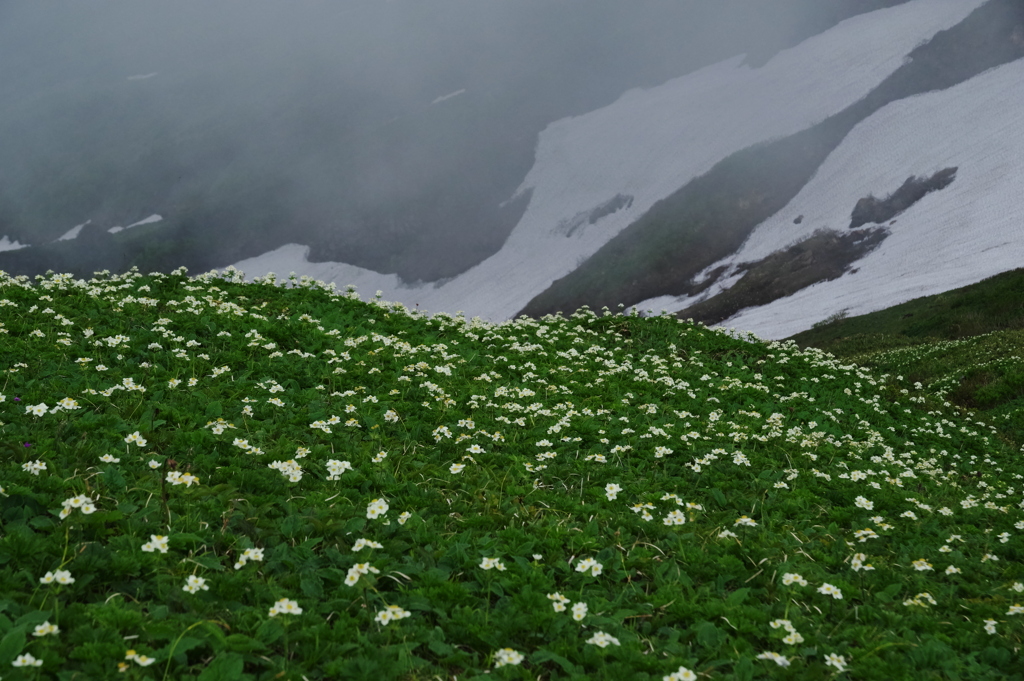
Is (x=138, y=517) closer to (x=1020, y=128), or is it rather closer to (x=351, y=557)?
(x=351, y=557)

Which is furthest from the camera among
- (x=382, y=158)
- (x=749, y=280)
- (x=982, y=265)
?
(x=382, y=158)

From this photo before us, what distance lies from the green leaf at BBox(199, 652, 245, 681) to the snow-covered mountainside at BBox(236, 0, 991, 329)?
4117 inches

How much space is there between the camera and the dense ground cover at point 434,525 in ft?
15.0

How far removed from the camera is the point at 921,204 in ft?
298

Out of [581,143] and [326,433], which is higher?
[581,143]

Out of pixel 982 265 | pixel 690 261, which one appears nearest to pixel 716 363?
pixel 982 265

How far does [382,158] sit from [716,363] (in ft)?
610

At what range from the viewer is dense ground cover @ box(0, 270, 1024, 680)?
181 inches

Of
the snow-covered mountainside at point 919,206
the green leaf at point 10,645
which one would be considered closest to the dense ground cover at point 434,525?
the green leaf at point 10,645

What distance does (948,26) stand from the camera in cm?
12750

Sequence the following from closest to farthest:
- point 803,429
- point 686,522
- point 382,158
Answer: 1. point 686,522
2. point 803,429
3. point 382,158

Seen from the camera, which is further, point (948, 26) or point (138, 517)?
point (948, 26)

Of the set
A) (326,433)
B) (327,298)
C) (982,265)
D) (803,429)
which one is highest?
(327,298)

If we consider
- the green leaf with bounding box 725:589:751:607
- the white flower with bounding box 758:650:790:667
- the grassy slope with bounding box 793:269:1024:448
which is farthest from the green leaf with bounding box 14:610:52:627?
the grassy slope with bounding box 793:269:1024:448
